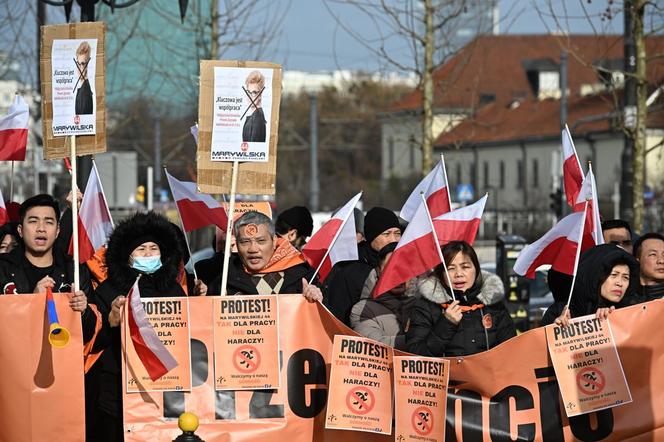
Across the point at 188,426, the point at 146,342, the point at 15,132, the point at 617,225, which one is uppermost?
the point at 15,132

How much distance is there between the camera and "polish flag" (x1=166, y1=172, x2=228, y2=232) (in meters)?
10.1

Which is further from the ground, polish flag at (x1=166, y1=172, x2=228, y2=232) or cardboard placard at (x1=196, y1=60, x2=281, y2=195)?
cardboard placard at (x1=196, y1=60, x2=281, y2=195)

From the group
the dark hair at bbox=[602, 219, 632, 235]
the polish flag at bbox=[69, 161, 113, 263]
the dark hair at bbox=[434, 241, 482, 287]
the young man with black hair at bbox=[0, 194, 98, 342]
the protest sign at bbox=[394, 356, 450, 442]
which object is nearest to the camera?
the protest sign at bbox=[394, 356, 450, 442]

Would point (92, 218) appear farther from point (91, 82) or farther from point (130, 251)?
point (130, 251)

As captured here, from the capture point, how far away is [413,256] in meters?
7.99

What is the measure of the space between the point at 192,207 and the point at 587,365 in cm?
359

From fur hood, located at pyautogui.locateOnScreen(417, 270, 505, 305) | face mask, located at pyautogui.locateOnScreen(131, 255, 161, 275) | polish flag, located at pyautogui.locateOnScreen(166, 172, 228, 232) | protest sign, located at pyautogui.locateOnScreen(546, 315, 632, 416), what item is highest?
polish flag, located at pyautogui.locateOnScreen(166, 172, 228, 232)

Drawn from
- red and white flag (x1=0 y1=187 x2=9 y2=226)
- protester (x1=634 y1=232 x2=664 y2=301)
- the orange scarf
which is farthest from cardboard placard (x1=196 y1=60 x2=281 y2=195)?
protester (x1=634 y1=232 x2=664 y2=301)

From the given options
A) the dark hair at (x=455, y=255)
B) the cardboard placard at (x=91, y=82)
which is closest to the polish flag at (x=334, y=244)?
the dark hair at (x=455, y=255)

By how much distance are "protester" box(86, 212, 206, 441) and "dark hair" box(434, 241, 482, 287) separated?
158 cm

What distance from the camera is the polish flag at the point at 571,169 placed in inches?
398

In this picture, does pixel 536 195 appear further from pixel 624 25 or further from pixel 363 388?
pixel 363 388

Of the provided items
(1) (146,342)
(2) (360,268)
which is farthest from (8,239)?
(2) (360,268)

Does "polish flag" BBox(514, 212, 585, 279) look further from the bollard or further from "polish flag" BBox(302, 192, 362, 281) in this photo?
the bollard
